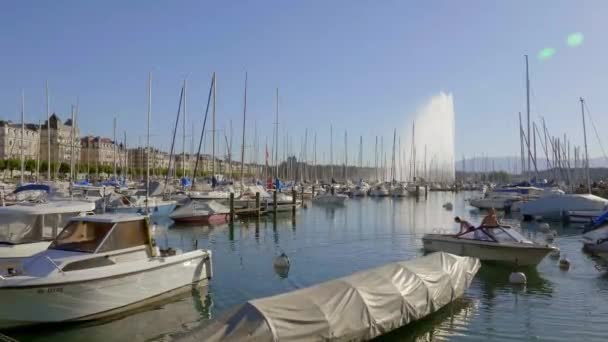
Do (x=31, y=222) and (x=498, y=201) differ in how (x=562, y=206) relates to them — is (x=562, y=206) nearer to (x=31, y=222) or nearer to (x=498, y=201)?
(x=498, y=201)

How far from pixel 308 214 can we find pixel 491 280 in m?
36.7

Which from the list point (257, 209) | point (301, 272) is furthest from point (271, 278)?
point (257, 209)

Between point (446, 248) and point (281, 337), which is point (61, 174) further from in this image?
point (281, 337)

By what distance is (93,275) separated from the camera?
577 inches

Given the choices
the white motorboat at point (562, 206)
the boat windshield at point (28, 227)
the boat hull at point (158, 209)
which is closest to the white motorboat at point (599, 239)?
the white motorboat at point (562, 206)

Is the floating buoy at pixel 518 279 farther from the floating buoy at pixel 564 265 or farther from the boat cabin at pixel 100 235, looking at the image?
the boat cabin at pixel 100 235

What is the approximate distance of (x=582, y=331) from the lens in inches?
574

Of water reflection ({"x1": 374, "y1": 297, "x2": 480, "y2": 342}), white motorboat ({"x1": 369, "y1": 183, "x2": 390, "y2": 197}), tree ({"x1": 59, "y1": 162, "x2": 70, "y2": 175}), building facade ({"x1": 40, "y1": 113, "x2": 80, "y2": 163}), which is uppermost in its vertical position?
building facade ({"x1": 40, "y1": 113, "x2": 80, "y2": 163})

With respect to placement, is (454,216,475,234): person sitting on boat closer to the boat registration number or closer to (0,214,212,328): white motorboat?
(0,214,212,328): white motorboat

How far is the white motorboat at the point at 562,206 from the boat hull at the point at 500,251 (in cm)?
2656

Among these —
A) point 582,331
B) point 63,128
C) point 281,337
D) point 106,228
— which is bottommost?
point 582,331

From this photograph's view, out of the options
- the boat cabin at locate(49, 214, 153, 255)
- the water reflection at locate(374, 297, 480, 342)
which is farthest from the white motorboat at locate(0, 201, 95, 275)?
the water reflection at locate(374, 297, 480, 342)

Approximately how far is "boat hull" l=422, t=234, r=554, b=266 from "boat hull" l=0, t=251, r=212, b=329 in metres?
13.3

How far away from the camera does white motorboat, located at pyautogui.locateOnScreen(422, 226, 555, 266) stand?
22.9m
